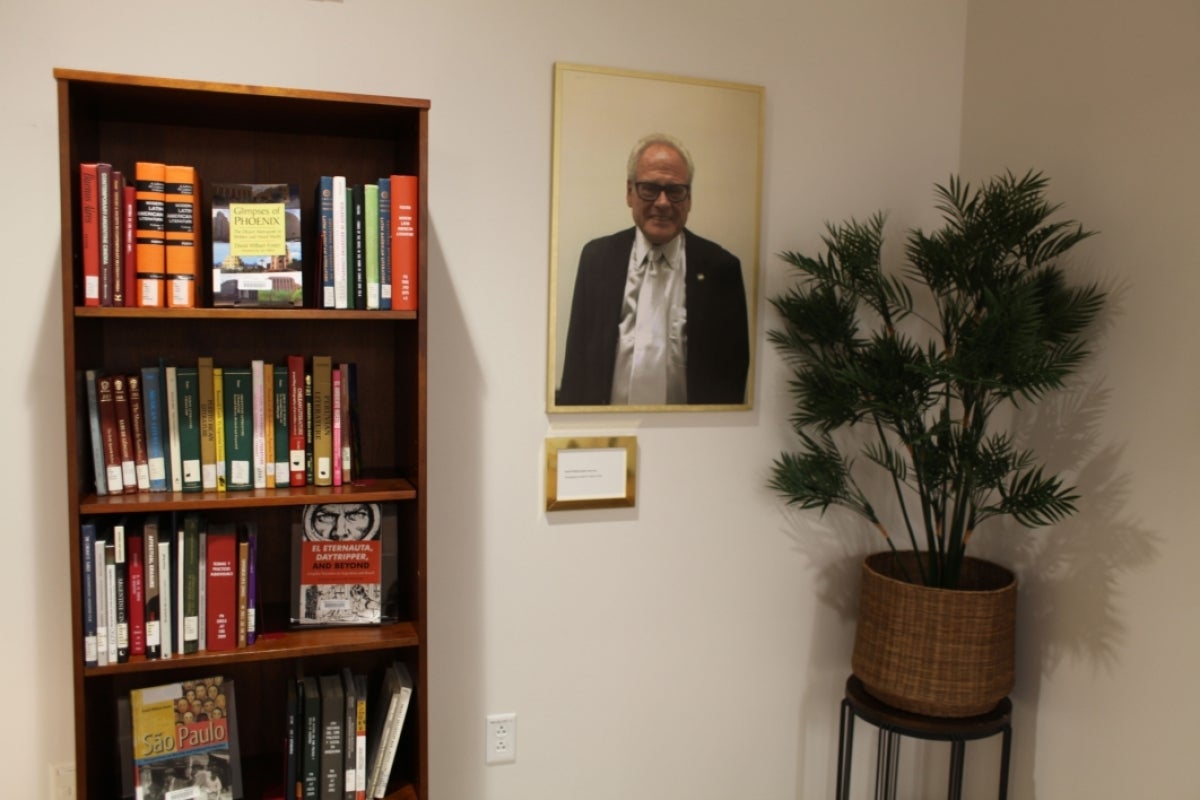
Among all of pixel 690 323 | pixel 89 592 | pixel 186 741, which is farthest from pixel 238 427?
pixel 690 323

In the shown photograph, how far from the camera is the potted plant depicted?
1.89 meters

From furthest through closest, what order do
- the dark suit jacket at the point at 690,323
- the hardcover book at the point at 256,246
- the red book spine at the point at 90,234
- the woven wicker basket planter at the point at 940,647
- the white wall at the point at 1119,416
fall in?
1. the dark suit jacket at the point at 690,323
2. the woven wicker basket planter at the point at 940,647
3. the white wall at the point at 1119,416
4. the hardcover book at the point at 256,246
5. the red book spine at the point at 90,234

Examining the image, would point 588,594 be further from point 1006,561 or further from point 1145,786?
point 1145,786

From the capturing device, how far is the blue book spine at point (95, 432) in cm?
157

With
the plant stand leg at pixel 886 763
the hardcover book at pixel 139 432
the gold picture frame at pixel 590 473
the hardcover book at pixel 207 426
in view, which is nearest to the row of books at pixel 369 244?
the hardcover book at pixel 207 426

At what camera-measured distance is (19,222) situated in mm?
1695

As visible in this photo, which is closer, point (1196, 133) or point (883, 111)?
point (1196, 133)

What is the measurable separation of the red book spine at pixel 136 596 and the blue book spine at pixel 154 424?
0.37ft

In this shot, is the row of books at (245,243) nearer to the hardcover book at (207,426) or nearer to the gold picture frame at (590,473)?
the hardcover book at (207,426)

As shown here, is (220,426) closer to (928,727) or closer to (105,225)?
(105,225)

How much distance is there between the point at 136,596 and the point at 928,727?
5.32 ft

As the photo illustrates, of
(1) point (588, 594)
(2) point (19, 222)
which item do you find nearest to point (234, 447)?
(2) point (19, 222)

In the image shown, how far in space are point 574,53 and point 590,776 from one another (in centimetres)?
169

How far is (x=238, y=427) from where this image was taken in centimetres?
166
